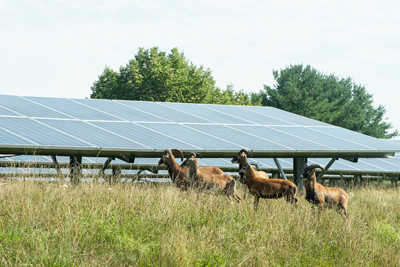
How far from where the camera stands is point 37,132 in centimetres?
1562

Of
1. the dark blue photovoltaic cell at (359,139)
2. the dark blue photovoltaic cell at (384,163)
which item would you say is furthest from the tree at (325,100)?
the dark blue photovoltaic cell at (359,139)

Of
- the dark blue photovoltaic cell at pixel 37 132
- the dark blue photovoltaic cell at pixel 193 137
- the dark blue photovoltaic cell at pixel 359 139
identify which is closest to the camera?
the dark blue photovoltaic cell at pixel 37 132

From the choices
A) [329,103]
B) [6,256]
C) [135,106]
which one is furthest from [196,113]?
[329,103]

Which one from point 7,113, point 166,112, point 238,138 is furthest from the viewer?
point 166,112

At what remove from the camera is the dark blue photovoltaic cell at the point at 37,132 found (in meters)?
14.6

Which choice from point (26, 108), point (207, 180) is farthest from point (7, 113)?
point (207, 180)

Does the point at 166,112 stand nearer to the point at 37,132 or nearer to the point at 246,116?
the point at 246,116

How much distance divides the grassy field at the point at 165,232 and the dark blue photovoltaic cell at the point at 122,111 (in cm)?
692

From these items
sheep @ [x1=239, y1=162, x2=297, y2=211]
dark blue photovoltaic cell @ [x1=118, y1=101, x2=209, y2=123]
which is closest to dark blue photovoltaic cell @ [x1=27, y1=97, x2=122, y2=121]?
dark blue photovoltaic cell @ [x1=118, y1=101, x2=209, y2=123]

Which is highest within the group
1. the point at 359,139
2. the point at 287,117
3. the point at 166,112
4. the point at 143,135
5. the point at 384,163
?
the point at 166,112

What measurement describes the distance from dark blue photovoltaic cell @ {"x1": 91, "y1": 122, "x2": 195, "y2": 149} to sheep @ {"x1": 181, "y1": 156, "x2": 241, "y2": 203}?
1.87 meters

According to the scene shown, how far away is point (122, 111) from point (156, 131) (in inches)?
149

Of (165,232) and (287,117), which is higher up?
(287,117)

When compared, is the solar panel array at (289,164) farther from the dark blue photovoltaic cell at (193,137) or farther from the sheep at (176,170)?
the sheep at (176,170)
